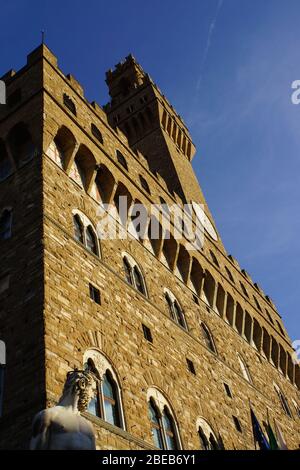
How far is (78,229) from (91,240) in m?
0.47

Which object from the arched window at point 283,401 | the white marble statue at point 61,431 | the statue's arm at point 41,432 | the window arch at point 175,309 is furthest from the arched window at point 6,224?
the arched window at point 283,401

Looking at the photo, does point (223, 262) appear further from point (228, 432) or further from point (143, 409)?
point (143, 409)

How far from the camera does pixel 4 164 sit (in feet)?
41.8

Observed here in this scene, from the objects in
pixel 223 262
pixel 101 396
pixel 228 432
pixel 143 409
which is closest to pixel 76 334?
pixel 101 396

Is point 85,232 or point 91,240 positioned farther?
point 91,240

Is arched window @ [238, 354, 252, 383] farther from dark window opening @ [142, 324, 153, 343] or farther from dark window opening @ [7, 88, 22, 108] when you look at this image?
dark window opening @ [7, 88, 22, 108]

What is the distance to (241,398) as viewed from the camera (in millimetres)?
15141

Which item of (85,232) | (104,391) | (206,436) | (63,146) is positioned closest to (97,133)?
(63,146)

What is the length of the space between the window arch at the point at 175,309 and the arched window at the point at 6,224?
5051 mm

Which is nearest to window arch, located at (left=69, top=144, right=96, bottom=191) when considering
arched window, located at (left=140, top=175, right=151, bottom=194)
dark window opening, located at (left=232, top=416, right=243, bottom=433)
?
arched window, located at (left=140, top=175, right=151, bottom=194)

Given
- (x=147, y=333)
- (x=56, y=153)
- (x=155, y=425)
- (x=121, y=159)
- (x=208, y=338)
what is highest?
(x=121, y=159)

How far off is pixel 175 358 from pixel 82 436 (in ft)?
26.2

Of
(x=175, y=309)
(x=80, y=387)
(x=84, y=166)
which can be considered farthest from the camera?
(x=175, y=309)

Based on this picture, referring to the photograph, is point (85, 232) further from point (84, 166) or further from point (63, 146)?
point (63, 146)
